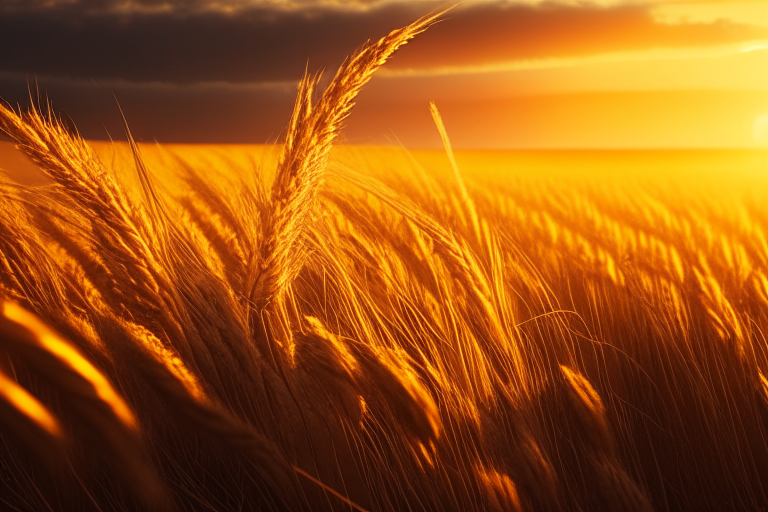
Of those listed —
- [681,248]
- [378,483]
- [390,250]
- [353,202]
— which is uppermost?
[353,202]

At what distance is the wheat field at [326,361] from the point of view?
2.26 ft

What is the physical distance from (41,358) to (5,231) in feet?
1.07

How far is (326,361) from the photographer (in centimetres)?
72

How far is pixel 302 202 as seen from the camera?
2.62 ft

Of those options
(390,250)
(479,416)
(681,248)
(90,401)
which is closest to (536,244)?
(681,248)

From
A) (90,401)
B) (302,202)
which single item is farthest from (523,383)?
(90,401)

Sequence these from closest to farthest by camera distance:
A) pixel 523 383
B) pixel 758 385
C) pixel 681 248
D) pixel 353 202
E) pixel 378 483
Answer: pixel 378 483 < pixel 523 383 < pixel 758 385 < pixel 353 202 < pixel 681 248

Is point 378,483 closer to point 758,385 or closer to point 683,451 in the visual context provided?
point 683,451

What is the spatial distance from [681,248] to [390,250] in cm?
80

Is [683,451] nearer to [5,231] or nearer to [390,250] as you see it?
[390,250]

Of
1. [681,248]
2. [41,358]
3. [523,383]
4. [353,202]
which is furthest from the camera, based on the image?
[681,248]

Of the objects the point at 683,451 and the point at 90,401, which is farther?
the point at 683,451

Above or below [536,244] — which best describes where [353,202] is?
above

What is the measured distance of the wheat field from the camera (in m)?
0.69
